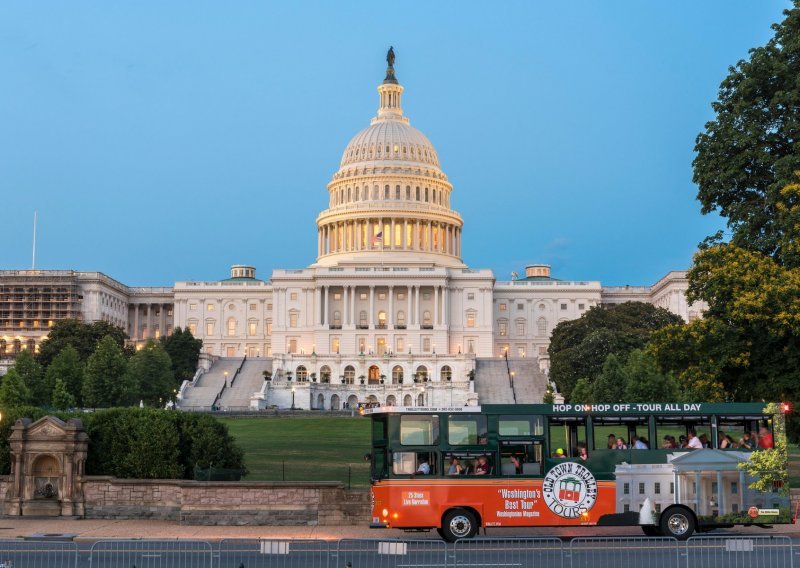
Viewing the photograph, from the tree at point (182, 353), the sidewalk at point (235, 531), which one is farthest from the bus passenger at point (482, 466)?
the tree at point (182, 353)

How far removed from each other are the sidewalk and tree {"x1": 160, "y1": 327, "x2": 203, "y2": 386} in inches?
3942

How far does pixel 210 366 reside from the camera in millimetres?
143500

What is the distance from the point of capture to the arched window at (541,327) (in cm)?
18212

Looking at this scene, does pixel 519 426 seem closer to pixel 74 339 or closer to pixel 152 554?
pixel 152 554

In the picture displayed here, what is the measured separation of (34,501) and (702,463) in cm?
2098

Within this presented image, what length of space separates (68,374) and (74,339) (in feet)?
90.1

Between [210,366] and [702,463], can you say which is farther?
[210,366]

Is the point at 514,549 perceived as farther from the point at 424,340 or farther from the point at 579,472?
the point at 424,340

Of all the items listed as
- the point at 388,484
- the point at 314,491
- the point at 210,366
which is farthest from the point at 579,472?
the point at 210,366

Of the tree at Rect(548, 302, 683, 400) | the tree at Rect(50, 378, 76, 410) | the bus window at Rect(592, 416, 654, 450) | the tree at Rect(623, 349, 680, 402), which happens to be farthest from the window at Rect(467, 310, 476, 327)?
the bus window at Rect(592, 416, 654, 450)

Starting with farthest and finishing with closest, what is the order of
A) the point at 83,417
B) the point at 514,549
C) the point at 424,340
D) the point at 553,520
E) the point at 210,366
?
the point at 424,340, the point at 210,366, the point at 83,417, the point at 553,520, the point at 514,549

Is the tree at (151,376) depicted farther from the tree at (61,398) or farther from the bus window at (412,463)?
the bus window at (412,463)

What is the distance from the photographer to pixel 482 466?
33.2 meters

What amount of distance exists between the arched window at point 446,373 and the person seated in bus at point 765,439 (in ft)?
379
